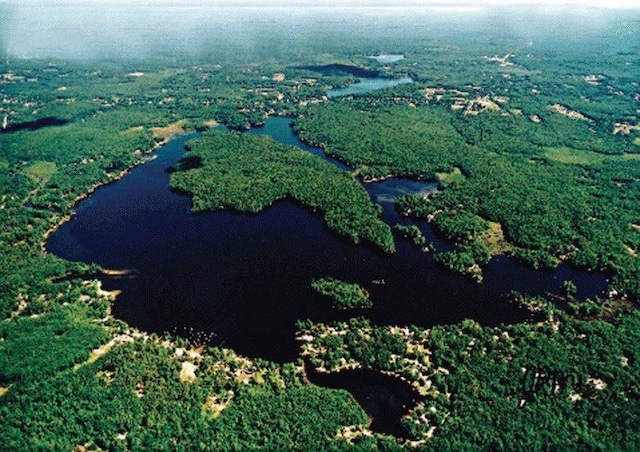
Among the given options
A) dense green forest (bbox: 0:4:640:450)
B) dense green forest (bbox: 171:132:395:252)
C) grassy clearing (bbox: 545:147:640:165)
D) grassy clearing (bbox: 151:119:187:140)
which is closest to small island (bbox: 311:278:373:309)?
dense green forest (bbox: 0:4:640:450)

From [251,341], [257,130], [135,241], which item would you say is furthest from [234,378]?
[257,130]

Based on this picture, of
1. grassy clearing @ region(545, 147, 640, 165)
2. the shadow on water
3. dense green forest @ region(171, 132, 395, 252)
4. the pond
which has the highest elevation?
the pond

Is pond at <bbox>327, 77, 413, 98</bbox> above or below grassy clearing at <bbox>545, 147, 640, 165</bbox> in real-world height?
above

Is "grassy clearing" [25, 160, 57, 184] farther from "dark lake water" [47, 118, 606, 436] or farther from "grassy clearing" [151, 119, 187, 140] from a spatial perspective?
"grassy clearing" [151, 119, 187, 140]

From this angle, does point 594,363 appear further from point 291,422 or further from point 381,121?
point 381,121

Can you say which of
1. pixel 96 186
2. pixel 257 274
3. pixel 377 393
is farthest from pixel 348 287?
pixel 96 186

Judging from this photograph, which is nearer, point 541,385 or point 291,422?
point 291,422
